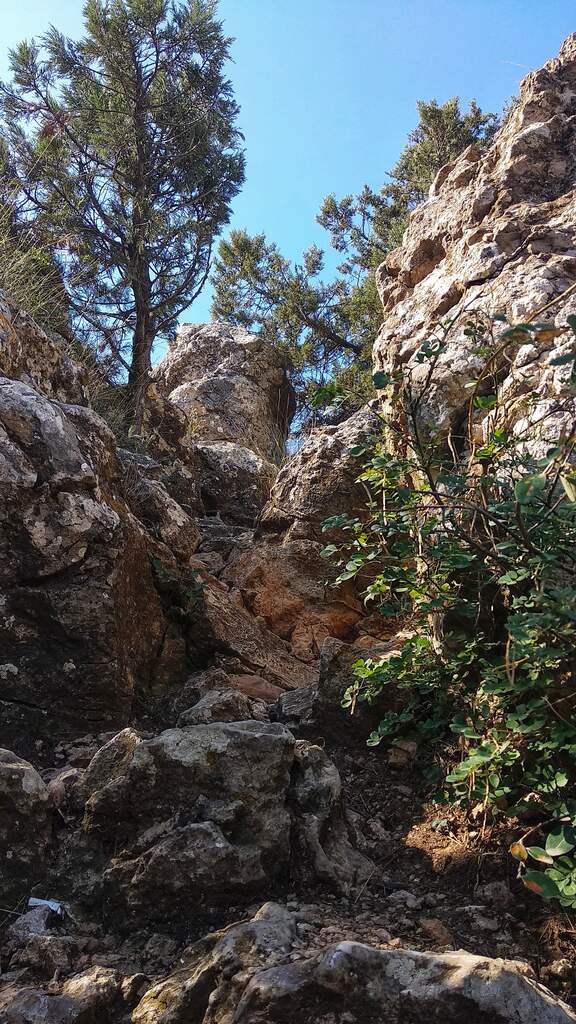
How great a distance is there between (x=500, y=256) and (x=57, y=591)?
332cm

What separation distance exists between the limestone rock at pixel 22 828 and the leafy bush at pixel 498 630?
1222mm

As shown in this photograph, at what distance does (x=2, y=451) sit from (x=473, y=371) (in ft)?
8.47

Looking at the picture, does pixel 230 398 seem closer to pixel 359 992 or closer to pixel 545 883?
pixel 545 883

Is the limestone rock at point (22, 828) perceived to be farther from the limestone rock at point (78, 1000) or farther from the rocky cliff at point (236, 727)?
the limestone rock at point (78, 1000)

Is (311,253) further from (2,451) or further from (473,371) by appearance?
(2,451)

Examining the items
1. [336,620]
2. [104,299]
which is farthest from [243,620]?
[104,299]

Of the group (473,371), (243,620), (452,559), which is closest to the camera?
(452,559)

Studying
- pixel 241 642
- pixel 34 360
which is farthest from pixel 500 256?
pixel 34 360

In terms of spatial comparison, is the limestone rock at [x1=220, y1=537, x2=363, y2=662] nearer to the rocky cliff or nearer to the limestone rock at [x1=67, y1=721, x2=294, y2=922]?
the rocky cliff

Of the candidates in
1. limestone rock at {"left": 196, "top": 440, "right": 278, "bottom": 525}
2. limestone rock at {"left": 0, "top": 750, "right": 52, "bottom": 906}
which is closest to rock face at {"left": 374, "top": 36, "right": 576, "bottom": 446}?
limestone rock at {"left": 0, "top": 750, "right": 52, "bottom": 906}

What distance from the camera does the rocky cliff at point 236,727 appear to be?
6.14ft

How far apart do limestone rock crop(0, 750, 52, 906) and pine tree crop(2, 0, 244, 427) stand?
6.38m

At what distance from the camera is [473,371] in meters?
4.21

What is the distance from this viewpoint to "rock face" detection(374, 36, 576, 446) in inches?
157
